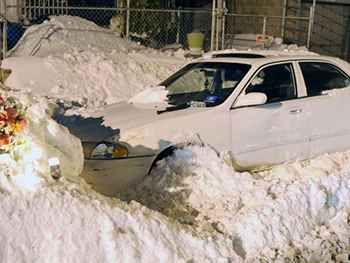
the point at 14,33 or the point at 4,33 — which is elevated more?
the point at 4,33

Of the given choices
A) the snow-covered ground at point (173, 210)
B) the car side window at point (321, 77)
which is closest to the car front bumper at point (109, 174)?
the snow-covered ground at point (173, 210)

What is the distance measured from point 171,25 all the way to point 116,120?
407 inches

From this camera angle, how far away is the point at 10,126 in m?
4.98

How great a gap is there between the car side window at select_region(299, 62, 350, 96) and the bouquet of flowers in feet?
12.9

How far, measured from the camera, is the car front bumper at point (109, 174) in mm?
6281

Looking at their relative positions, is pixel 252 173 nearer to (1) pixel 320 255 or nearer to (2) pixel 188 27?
(1) pixel 320 255

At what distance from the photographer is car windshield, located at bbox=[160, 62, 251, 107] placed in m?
7.19

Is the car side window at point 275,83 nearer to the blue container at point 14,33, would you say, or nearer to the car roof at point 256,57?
the car roof at point 256,57

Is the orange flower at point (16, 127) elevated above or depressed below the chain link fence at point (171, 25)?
above

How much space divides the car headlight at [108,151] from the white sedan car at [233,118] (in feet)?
0.03

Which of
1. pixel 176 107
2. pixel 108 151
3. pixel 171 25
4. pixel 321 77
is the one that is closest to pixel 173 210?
pixel 108 151

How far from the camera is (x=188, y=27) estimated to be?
1833 cm

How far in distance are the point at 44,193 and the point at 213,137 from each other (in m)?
2.49

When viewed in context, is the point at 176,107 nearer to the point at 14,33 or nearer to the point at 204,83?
the point at 204,83
